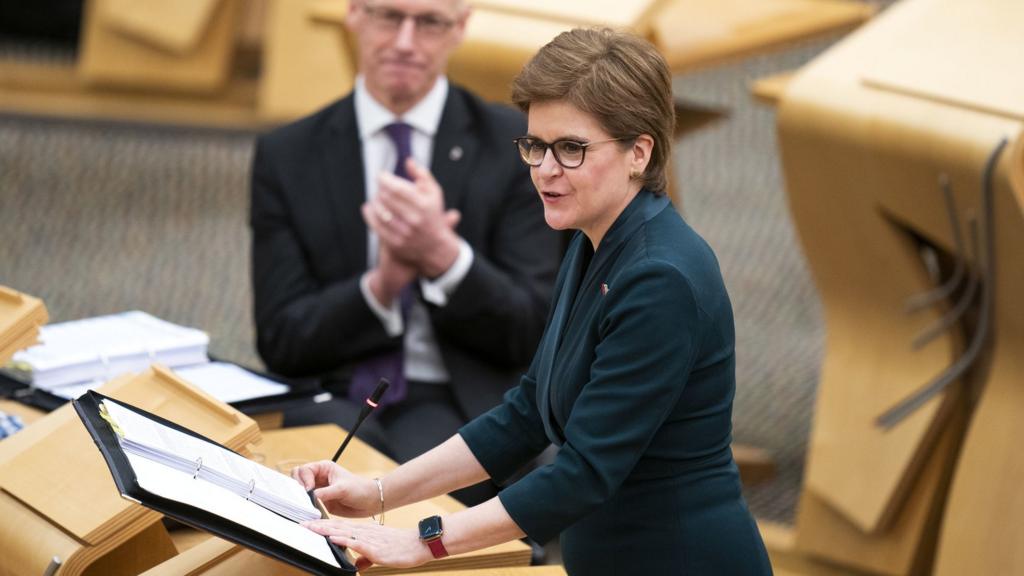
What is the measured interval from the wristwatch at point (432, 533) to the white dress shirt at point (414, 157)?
1.19 metres

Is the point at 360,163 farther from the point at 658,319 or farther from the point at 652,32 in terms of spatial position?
the point at 658,319

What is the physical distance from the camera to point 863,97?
9.20 feet

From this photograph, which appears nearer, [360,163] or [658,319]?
[658,319]

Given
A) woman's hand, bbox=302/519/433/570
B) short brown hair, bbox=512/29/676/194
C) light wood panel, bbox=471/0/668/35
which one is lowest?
woman's hand, bbox=302/519/433/570

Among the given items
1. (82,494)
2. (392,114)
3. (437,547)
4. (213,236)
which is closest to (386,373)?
(392,114)

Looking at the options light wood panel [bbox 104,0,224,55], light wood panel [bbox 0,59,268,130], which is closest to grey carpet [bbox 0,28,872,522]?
light wood panel [bbox 0,59,268,130]

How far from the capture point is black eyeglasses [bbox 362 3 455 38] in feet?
8.78

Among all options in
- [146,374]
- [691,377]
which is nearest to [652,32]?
[146,374]

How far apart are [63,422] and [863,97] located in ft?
5.48

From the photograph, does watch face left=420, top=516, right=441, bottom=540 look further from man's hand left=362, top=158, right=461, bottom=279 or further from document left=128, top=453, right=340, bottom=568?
man's hand left=362, top=158, right=461, bottom=279

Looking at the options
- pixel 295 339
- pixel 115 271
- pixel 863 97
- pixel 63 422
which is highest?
pixel 863 97

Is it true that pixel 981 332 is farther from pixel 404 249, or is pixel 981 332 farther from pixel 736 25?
pixel 736 25

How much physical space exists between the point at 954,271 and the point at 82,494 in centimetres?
193

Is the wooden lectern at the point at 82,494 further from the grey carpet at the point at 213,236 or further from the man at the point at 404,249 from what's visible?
the grey carpet at the point at 213,236
